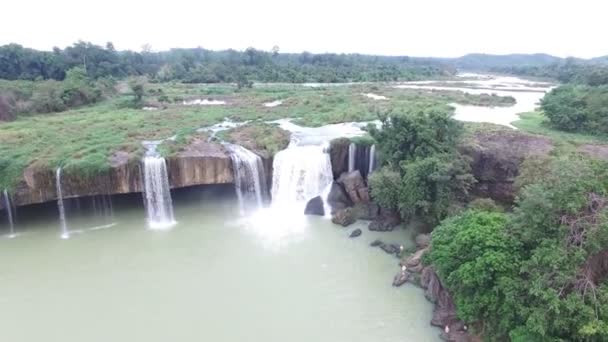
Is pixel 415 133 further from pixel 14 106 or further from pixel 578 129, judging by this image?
pixel 14 106

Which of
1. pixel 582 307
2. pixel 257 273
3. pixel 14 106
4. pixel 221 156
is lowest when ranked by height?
pixel 257 273

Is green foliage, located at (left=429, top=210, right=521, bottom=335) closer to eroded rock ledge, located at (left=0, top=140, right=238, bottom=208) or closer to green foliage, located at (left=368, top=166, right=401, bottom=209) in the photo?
green foliage, located at (left=368, top=166, right=401, bottom=209)

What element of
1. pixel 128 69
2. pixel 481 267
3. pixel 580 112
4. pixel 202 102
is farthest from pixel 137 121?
pixel 128 69

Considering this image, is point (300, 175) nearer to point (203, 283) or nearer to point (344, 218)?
point (344, 218)

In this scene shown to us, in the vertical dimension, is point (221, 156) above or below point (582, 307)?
above

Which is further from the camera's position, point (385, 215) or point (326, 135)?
point (326, 135)

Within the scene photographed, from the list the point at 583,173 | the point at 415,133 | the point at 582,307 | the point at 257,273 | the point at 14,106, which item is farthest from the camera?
the point at 14,106

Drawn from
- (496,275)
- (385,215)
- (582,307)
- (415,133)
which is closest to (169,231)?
(385,215)
